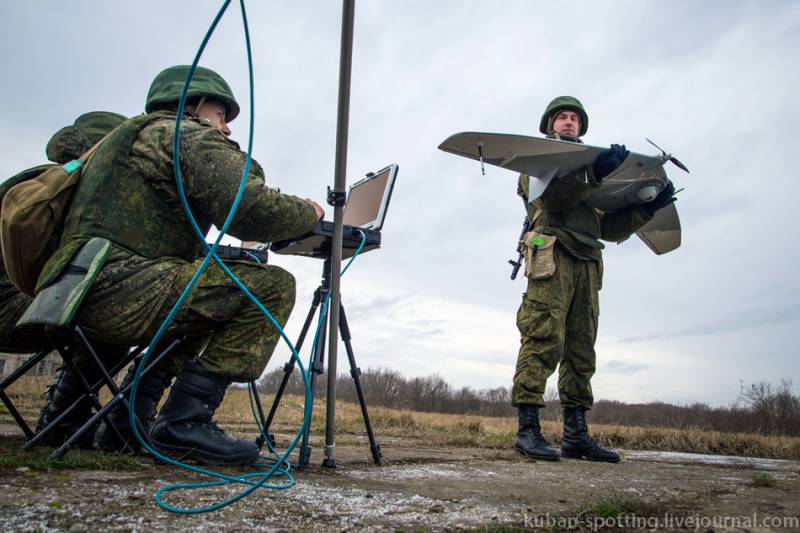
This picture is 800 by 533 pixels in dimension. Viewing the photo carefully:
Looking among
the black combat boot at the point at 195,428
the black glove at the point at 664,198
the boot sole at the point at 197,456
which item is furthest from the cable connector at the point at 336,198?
the black glove at the point at 664,198

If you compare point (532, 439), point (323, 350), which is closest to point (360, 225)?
point (323, 350)

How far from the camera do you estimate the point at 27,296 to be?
2699 mm

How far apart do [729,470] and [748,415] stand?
55.2 ft

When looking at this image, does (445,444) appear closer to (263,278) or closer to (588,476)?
(588,476)

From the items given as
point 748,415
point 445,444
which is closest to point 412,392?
point 748,415

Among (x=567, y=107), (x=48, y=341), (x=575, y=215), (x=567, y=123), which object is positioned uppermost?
(x=567, y=107)

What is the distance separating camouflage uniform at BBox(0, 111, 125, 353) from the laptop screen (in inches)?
59.6

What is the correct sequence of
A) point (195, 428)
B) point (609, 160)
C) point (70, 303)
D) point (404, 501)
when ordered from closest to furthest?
point (404, 501) → point (70, 303) → point (195, 428) → point (609, 160)

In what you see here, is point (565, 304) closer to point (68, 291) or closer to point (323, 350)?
point (323, 350)

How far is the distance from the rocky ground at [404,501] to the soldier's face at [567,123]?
2602 mm

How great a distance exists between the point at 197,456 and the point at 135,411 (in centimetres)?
78

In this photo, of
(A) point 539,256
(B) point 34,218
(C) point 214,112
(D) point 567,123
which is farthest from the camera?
(D) point 567,123

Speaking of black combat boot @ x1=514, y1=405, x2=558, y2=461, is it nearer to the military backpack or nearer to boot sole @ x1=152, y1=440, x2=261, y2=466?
boot sole @ x1=152, y1=440, x2=261, y2=466

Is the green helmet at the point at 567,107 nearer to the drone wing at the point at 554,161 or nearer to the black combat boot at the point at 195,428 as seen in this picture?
the drone wing at the point at 554,161
